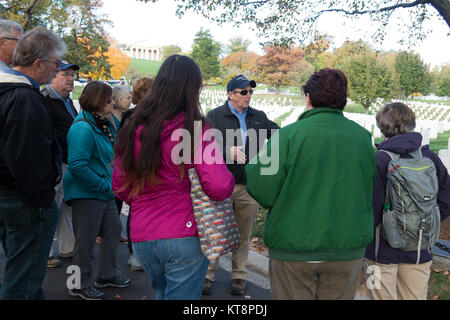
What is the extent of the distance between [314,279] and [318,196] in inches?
20.4

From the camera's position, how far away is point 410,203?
292 cm

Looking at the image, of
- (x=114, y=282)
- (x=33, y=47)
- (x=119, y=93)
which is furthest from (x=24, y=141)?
(x=119, y=93)

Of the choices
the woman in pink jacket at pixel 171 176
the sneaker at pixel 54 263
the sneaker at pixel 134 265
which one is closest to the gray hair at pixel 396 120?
the woman in pink jacket at pixel 171 176

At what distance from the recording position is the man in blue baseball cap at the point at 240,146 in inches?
171

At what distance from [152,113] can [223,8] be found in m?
7.45

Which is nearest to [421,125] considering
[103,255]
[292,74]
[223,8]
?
[223,8]

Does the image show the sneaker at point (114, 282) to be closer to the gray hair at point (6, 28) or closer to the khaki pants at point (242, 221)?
the khaki pants at point (242, 221)

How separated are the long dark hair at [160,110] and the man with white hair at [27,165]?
697mm

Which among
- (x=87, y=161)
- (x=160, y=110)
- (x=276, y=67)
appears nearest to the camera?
(x=160, y=110)

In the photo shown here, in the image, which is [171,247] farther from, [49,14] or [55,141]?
[49,14]

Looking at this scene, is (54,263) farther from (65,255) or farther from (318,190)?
(318,190)

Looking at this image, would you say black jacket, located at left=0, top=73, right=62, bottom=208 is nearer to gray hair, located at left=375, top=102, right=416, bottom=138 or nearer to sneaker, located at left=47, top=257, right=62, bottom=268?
sneaker, located at left=47, top=257, right=62, bottom=268

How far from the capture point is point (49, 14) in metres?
19.7

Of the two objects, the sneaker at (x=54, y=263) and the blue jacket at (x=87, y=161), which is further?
the sneaker at (x=54, y=263)
